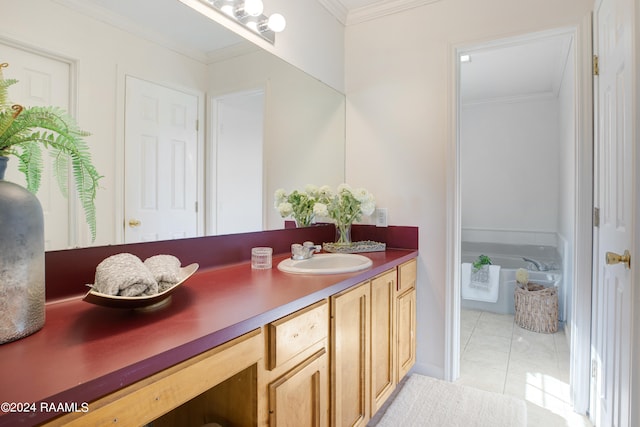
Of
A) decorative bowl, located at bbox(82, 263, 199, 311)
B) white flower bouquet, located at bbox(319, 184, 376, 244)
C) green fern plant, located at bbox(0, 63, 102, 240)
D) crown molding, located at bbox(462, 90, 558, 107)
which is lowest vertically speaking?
decorative bowl, located at bbox(82, 263, 199, 311)

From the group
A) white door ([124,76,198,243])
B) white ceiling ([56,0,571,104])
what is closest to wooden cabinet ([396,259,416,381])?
white door ([124,76,198,243])

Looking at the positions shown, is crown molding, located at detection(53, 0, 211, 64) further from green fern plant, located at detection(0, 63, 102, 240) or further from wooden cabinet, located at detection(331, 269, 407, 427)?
wooden cabinet, located at detection(331, 269, 407, 427)

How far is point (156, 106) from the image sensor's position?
1265 mm

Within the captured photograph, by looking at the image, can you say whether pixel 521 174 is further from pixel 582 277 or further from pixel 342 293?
pixel 342 293

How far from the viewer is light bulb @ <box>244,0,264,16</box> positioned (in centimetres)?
161

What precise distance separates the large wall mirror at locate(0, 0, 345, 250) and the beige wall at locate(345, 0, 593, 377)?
620 mm

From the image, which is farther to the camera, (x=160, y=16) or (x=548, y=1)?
(x=548, y=1)

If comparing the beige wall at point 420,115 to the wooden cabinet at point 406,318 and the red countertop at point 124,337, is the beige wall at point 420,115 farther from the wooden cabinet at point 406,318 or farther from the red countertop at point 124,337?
the red countertop at point 124,337

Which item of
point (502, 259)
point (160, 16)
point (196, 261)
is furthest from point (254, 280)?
point (502, 259)

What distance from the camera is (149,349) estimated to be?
0.67m

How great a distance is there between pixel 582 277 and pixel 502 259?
225 cm

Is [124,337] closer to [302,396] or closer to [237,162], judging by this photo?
[302,396]

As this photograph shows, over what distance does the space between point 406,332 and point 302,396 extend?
102 centimetres

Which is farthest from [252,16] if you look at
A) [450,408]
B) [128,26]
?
[450,408]
